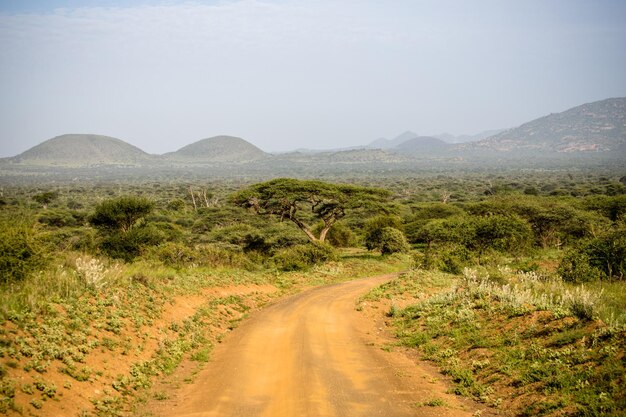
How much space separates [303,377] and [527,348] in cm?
495

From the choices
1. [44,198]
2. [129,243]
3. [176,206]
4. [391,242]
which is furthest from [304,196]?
[44,198]

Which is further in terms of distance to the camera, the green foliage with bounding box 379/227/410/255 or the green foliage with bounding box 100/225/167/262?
the green foliage with bounding box 379/227/410/255

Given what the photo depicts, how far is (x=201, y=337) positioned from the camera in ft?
42.9

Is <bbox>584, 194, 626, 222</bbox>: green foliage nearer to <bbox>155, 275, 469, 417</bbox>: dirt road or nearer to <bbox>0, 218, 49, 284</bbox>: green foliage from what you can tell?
<bbox>155, 275, 469, 417</bbox>: dirt road

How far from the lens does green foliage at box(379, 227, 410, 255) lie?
37031 millimetres

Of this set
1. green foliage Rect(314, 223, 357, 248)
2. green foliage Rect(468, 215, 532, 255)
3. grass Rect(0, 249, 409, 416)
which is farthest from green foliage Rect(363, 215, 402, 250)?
grass Rect(0, 249, 409, 416)

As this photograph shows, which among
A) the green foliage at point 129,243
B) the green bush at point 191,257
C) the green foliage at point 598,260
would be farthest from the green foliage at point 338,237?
the green foliage at point 598,260

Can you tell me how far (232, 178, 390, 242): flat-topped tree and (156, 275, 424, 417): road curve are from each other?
21.5m

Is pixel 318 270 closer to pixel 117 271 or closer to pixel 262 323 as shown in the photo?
pixel 262 323

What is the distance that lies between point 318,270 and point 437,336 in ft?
50.5

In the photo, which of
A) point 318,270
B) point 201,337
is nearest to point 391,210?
point 318,270

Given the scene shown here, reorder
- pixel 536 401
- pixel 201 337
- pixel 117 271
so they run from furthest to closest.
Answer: pixel 117 271
pixel 201 337
pixel 536 401

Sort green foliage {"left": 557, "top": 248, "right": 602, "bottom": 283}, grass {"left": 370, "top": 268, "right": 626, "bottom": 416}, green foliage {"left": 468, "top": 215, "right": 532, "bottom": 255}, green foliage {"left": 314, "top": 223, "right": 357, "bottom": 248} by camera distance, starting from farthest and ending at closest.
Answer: green foliage {"left": 314, "top": 223, "right": 357, "bottom": 248}
green foliage {"left": 468, "top": 215, "right": 532, "bottom": 255}
green foliage {"left": 557, "top": 248, "right": 602, "bottom": 283}
grass {"left": 370, "top": 268, "right": 626, "bottom": 416}

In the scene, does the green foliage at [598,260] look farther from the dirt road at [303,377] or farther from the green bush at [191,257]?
the green bush at [191,257]
